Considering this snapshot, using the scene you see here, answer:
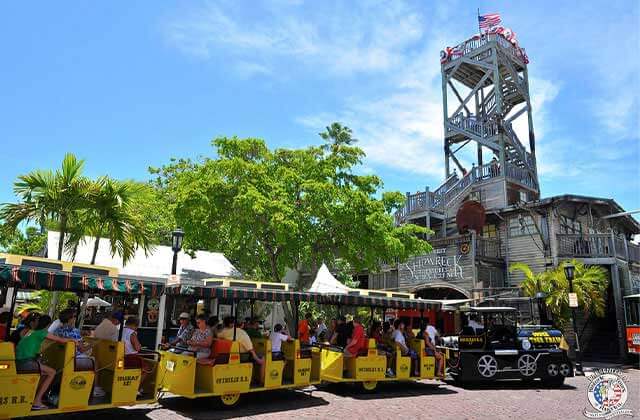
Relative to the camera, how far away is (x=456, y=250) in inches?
877

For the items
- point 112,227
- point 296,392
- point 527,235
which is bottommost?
point 296,392

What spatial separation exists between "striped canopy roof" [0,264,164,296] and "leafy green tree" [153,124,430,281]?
777cm

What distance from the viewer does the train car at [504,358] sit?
12.5 m

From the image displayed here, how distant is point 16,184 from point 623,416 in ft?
46.9

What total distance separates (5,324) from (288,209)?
934 cm

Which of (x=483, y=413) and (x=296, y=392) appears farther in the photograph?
(x=296, y=392)

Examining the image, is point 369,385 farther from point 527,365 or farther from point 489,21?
point 489,21

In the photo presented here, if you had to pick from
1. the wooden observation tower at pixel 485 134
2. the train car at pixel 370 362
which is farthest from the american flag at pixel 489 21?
the train car at pixel 370 362

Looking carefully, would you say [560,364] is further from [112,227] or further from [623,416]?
[112,227]

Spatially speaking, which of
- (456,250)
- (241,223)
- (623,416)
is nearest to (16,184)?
(241,223)

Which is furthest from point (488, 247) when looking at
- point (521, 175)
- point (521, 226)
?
point (521, 175)

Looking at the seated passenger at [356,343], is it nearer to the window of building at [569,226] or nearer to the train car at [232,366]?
the train car at [232,366]

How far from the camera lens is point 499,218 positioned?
78.3ft

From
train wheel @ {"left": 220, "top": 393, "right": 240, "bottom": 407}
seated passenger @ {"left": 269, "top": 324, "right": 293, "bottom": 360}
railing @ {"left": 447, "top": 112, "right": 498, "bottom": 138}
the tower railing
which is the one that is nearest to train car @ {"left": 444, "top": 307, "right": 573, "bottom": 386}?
seated passenger @ {"left": 269, "top": 324, "right": 293, "bottom": 360}
